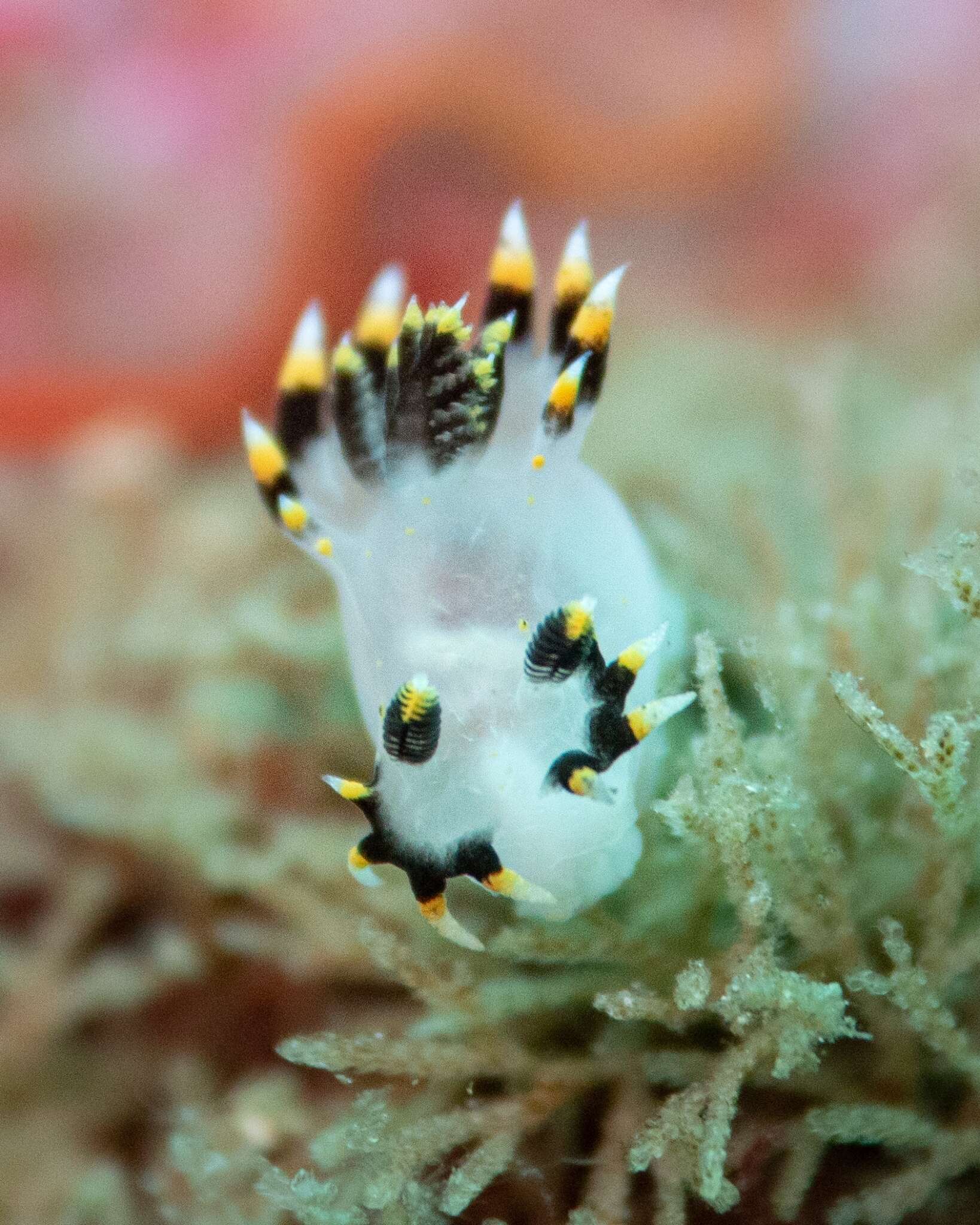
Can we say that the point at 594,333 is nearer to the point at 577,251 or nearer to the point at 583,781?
the point at 577,251

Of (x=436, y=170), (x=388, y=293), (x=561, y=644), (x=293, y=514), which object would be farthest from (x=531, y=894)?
(x=436, y=170)

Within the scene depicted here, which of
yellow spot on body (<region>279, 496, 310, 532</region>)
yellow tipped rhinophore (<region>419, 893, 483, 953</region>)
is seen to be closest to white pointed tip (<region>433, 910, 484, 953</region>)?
yellow tipped rhinophore (<region>419, 893, 483, 953</region>)

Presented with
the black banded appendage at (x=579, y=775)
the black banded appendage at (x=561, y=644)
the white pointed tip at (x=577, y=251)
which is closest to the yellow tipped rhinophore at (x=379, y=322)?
the white pointed tip at (x=577, y=251)

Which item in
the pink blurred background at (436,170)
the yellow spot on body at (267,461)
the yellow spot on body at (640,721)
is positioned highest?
the pink blurred background at (436,170)

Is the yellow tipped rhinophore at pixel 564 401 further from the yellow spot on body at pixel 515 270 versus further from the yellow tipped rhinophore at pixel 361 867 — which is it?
the yellow tipped rhinophore at pixel 361 867

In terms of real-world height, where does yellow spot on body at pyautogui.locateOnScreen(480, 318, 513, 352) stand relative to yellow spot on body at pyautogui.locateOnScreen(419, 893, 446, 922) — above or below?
above

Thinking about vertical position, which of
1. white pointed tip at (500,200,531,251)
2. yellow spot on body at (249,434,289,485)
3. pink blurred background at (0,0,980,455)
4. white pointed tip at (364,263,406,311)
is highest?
pink blurred background at (0,0,980,455)

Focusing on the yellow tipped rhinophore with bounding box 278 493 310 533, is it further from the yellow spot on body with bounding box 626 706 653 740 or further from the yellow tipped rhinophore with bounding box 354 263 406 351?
the yellow spot on body with bounding box 626 706 653 740

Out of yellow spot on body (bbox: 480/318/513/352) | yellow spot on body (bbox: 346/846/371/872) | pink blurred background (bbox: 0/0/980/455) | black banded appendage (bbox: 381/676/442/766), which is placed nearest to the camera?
black banded appendage (bbox: 381/676/442/766)
